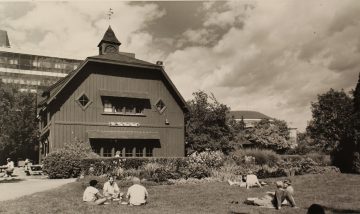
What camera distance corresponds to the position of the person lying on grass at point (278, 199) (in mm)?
13000

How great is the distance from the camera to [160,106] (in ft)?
106

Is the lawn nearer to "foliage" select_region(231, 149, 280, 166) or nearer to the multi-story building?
"foliage" select_region(231, 149, 280, 166)

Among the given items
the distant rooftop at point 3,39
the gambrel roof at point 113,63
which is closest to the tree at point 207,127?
the gambrel roof at point 113,63

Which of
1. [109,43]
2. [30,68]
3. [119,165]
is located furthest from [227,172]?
[30,68]

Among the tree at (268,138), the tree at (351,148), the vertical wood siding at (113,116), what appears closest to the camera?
the tree at (351,148)

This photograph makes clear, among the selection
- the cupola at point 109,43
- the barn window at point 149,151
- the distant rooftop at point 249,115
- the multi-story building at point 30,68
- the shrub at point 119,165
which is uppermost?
the multi-story building at point 30,68

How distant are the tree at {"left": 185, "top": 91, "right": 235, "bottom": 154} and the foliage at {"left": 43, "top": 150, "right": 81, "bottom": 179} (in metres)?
13.6

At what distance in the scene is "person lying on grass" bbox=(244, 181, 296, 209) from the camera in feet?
42.7

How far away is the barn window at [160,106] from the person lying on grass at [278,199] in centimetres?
1891

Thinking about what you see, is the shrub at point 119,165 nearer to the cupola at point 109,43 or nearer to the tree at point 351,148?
the tree at point 351,148

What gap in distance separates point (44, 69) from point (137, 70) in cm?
6422

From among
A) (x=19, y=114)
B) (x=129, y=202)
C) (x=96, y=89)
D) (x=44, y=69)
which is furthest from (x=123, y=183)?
(x=44, y=69)

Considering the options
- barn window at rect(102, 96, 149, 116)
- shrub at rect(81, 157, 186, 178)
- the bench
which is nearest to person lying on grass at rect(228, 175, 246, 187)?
shrub at rect(81, 157, 186, 178)

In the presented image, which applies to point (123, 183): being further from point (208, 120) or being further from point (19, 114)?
point (19, 114)
